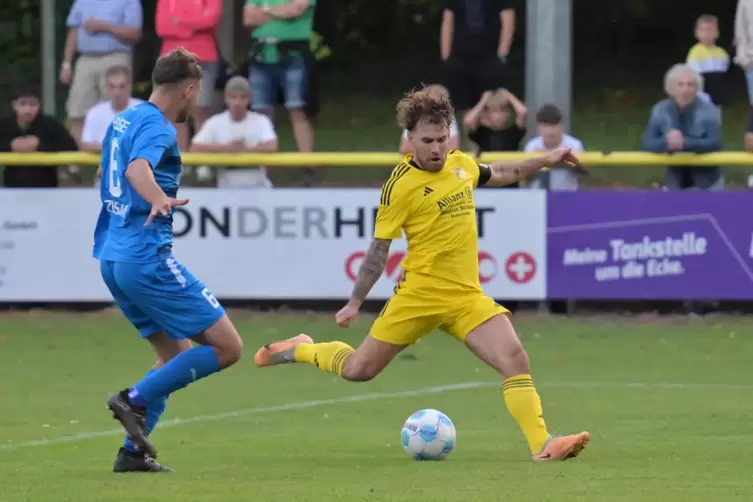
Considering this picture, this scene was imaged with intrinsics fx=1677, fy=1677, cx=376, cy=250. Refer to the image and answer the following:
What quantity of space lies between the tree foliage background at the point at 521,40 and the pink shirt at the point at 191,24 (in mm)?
9429

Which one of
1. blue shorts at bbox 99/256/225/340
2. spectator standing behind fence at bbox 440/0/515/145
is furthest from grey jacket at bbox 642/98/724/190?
blue shorts at bbox 99/256/225/340

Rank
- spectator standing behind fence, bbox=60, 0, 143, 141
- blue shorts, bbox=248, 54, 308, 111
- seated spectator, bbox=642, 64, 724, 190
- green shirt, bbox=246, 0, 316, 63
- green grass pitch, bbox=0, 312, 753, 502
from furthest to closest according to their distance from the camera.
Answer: spectator standing behind fence, bbox=60, 0, 143, 141, blue shorts, bbox=248, 54, 308, 111, green shirt, bbox=246, 0, 316, 63, seated spectator, bbox=642, 64, 724, 190, green grass pitch, bbox=0, 312, 753, 502

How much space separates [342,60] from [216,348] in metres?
19.7

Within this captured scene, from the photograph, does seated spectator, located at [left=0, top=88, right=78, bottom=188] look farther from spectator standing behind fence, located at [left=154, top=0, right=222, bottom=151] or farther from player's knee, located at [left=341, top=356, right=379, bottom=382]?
player's knee, located at [left=341, top=356, right=379, bottom=382]

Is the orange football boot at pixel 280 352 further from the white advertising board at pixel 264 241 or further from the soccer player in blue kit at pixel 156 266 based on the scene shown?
the white advertising board at pixel 264 241

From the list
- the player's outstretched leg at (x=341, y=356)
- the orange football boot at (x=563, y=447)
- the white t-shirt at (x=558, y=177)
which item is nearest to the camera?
the orange football boot at (x=563, y=447)

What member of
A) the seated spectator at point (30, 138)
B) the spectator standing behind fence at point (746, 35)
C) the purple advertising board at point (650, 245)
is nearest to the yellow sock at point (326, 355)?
the purple advertising board at point (650, 245)

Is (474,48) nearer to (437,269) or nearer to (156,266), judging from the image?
(437,269)

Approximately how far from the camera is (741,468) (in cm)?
766

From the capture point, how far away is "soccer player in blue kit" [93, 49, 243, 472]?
25.1ft

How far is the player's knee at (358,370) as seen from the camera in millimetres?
8406

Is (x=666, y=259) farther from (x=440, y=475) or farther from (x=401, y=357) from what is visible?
(x=440, y=475)

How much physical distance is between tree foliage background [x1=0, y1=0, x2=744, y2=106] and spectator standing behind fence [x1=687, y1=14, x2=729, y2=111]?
8319 mm

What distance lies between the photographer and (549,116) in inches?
574
